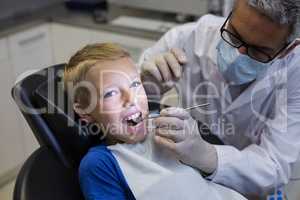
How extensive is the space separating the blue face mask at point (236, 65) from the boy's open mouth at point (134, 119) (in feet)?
1.26

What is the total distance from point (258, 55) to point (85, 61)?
1.66 feet

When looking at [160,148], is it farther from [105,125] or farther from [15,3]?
[15,3]

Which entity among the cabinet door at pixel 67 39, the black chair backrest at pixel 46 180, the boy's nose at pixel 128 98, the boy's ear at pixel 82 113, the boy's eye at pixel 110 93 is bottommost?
the black chair backrest at pixel 46 180

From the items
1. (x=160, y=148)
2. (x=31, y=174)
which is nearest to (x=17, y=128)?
(x=31, y=174)

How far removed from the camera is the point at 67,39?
7.69 ft

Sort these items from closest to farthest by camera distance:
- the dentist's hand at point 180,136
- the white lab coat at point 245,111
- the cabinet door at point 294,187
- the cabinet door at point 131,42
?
the dentist's hand at point 180,136
the white lab coat at point 245,111
the cabinet door at point 294,187
the cabinet door at point 131,42

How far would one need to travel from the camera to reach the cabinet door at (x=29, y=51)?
7.13ft

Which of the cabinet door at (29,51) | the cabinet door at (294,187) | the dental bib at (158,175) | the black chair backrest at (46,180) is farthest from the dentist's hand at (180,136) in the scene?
the cabinet door at (29,51)

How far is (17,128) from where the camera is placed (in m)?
2.34

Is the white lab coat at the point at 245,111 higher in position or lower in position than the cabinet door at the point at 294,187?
higher

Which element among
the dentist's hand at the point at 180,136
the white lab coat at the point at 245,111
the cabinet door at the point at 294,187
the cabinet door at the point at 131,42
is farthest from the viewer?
the cabinet door at the point at 131,42

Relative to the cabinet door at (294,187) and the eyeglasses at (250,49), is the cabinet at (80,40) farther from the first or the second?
the cabinet door at (294,187)

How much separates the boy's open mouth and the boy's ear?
104mm

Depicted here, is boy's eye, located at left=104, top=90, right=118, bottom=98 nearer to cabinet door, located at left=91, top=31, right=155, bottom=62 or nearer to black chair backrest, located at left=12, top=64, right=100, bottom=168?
black chair backrest, located at left=12, top=64, right=100, bottom=168
